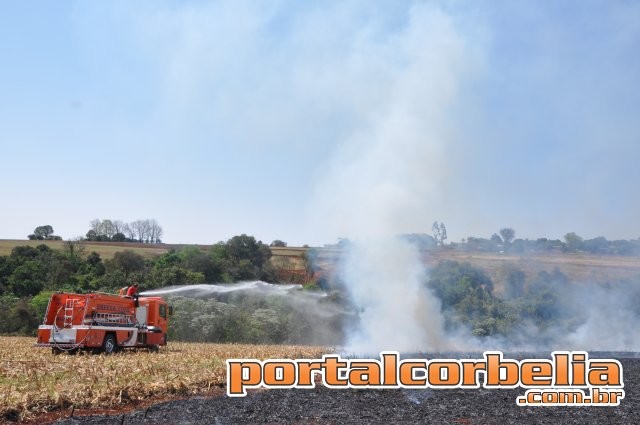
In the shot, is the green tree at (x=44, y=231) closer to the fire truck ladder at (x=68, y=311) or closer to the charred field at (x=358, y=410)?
the fire truck ladder at (x=68, y=311)

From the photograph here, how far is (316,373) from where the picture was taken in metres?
18.3

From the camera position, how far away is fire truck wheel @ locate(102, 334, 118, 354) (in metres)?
25.5

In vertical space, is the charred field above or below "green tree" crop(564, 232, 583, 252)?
below

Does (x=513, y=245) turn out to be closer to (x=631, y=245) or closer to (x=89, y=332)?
(x=631, y=245)

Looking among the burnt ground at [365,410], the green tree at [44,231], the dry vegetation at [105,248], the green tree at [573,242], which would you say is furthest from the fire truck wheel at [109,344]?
the green tree at [44,231]

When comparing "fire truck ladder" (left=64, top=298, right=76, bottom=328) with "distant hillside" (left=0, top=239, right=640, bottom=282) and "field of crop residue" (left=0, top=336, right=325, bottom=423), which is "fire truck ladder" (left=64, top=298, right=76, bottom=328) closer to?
Result: "field of crop residue" (left=0, top=336, right=325, bottom=423)

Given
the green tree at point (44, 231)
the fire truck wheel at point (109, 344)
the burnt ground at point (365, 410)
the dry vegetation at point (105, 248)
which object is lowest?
the fire truck wheel at point (109, 344)

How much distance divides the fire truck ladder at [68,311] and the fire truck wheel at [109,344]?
5.46 ft

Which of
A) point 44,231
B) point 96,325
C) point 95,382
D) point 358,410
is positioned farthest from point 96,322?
point 44,231

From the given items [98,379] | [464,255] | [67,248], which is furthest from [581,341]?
[67,248]

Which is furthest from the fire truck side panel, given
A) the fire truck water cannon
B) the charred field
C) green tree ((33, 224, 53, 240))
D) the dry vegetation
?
green tree ((33, 224, 53, 240))

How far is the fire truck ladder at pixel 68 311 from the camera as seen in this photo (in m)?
25.2

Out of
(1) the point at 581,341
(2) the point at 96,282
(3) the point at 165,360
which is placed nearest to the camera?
(3) the point at 165,360

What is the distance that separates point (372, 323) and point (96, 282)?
35290 millimetres
